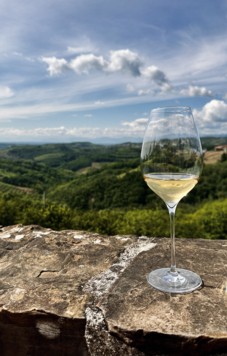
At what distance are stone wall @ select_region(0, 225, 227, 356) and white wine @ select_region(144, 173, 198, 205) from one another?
0.41m

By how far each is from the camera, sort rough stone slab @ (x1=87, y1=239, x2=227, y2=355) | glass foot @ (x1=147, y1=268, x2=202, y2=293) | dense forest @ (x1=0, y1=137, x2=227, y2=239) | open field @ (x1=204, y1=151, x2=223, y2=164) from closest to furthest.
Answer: rough stone slab @ (x1=87, y1=239, x2=227, y2=355) → glass foot @ (x1=147, y1=268, x2=202, y2=293) → dense forest @ (x1=0, y1=137, x2=227, y2=239) → open field @ (x1=204, y1=151, x2=223, y2=164)

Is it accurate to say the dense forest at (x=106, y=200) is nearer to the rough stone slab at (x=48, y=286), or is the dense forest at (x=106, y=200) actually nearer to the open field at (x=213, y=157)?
the rough stone slab at (x=48, y=286)

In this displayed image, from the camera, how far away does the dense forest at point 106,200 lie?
51.8ft

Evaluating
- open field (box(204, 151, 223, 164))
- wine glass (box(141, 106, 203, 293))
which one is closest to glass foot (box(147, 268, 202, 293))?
wine glass (box(141, 106, 203, 293))

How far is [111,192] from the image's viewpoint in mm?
57344

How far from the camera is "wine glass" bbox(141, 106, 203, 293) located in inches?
53.8

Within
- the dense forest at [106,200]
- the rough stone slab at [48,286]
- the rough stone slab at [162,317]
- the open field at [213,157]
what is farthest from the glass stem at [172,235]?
the open field at [213,157]

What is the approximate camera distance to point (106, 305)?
133cm

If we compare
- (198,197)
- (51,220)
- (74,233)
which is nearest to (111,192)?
(198,197)

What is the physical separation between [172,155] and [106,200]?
178ft

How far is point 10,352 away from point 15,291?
0.24 m

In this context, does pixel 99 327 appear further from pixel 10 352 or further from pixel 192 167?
pixel 192 167

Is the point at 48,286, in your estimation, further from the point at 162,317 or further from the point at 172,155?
the point at 172,155

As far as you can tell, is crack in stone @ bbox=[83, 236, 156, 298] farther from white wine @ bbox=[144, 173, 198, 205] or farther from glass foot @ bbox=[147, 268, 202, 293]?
white wine @ bbox=[144, 173, 198, 205]
